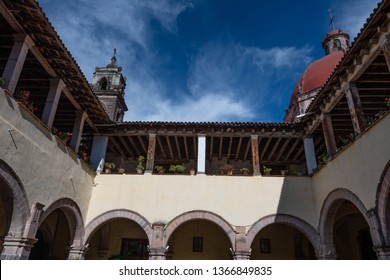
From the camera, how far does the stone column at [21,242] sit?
282 inches

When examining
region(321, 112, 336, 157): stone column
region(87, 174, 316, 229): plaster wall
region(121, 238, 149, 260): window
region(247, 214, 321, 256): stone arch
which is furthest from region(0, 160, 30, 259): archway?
region(321, 112, 336, 157): stone column

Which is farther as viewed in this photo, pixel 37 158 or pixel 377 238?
pixel 37 158

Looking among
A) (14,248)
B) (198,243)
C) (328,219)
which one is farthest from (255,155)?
(14,248)

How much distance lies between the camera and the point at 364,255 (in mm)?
11930

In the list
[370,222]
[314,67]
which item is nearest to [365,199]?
[370,222]

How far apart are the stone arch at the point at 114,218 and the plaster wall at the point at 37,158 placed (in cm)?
64

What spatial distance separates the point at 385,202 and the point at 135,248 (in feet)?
33.7

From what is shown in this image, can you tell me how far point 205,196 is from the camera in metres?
11.1

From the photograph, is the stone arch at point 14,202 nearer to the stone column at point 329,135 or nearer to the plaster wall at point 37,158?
the plaster wall at point 37,158

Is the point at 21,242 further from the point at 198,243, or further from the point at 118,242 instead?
the point at 198,243

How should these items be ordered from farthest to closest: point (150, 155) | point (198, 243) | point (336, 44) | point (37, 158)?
point (336, 44)
point (198, 243)
point (150, 155)
point (37, 158)

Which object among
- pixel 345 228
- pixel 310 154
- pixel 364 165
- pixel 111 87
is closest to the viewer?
pixel 364 165

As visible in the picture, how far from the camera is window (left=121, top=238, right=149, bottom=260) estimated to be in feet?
43.0

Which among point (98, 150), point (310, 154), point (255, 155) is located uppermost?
point (98, 150)
